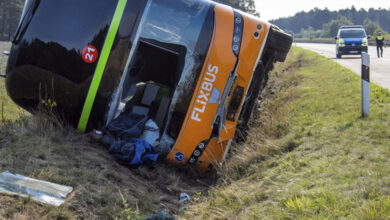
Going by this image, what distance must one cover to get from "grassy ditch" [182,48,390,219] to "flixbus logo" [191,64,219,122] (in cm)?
81

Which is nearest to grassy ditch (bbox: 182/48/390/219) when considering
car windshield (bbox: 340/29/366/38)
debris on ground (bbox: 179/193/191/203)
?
debris on ground (bbox: 179/193/191/203)

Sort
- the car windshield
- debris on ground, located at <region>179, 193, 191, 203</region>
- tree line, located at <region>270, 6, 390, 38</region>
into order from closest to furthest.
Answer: debris on ground, located at <region>179, 193, 191, 203</region> < the car windshield < tree line, located at <region>270, 6, 390, 38</region>

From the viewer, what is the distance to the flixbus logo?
4.59 m

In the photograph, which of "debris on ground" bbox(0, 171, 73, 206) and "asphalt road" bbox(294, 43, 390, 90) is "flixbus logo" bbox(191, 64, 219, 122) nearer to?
"debris on ground" bbox(0, 171, 73, 206)

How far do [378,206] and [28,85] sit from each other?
4.08m

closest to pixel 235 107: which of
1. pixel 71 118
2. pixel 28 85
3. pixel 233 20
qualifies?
pixel 233 20

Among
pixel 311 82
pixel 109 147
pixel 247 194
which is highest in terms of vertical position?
pixel 311 82

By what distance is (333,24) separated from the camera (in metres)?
100

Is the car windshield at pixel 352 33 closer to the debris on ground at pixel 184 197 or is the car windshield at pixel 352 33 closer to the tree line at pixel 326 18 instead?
the debris on ground at pixel 184 197

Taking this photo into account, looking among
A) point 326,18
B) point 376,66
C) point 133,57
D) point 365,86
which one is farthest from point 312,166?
point 326,18

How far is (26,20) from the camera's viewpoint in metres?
4.55

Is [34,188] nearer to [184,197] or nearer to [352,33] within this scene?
[184,197]

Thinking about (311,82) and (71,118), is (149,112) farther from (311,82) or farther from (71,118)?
(311,82)

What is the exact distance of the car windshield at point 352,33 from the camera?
1807 cm
